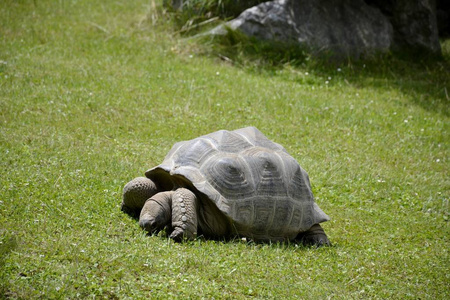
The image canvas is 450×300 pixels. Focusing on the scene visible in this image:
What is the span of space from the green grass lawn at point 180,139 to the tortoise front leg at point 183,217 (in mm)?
90

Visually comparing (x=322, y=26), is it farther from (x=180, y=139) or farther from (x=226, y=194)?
(x=226, y=194)

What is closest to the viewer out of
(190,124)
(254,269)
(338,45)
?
(254,269)

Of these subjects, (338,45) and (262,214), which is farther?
(338,45)

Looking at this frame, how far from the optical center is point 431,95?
10.2m

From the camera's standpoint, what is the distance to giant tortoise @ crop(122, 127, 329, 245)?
4.59 m

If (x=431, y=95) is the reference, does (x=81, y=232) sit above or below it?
above

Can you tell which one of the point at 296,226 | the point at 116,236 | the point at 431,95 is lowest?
the point at 431,95

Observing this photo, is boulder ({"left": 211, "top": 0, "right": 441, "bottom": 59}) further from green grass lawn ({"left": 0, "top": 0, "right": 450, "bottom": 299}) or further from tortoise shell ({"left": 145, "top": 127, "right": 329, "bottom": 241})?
tortoise shell ({"left": 145, "top": 127, "right": 329, "bottom": 241})

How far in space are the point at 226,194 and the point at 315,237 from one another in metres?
1.05

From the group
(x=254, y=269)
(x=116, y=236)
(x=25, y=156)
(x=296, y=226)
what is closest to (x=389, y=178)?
(x=296, y=226)

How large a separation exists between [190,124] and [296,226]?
3149 mm

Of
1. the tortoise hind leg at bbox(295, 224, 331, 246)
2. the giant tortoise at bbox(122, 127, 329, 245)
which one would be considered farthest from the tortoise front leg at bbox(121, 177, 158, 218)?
the tortoise hind leg at bbox(295, 224, 331, 246)

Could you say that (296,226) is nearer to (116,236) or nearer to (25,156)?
(116,236)

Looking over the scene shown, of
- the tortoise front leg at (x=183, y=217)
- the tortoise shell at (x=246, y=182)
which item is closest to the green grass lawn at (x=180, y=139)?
the tortoise front leg at (x=183, y=217)
